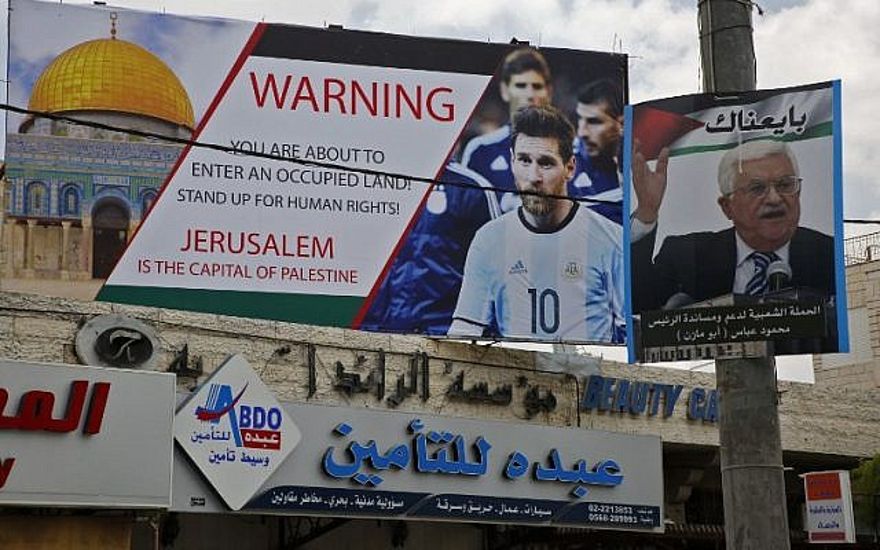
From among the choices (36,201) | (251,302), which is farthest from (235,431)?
(36,201)

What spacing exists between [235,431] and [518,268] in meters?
6.06

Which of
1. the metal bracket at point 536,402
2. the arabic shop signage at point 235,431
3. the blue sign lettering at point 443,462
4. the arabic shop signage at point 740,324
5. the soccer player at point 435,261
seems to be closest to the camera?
the arabic shop signage at point 740,324

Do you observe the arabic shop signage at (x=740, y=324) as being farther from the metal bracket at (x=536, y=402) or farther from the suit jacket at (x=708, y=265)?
the metal bracket at (x=536, y=402)

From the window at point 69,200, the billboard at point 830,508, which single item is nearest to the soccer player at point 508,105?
the window at point 69,200

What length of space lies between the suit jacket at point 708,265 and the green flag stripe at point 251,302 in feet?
29.7

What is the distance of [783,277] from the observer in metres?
10.9

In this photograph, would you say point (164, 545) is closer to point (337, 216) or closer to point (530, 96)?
point (337, 216)

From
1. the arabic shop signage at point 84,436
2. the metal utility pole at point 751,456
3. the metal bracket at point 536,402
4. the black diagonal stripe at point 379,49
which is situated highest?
the black diagonal stripe at point 379,49

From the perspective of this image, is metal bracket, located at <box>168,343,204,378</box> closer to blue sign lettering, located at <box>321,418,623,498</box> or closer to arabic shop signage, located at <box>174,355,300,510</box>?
arabic shop signage, located at <box>174,355,300,510</box>

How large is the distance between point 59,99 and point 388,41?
14.8 feet

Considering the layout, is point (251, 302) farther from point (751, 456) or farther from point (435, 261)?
point (751, 456)

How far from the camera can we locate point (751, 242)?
36.1ft

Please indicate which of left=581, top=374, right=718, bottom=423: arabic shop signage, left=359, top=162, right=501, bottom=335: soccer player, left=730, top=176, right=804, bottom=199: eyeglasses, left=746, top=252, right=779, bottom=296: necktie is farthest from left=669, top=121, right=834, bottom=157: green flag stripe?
left=581, top=374, right=718, bottom=423: arabic shop signage

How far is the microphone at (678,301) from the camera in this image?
11.1 m
